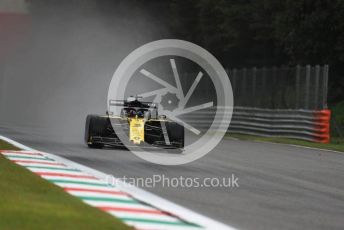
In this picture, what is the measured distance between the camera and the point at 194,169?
42.7ft

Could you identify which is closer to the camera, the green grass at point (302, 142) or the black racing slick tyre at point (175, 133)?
the black racing slick tyre at point (175, 133)

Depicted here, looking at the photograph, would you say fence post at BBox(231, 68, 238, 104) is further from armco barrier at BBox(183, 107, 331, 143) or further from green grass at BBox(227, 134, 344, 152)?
green grass at BBox(227, 134, 344, 152)

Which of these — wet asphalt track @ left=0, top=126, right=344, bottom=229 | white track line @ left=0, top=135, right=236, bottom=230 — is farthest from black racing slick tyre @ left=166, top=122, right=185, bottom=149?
white track line @ left=0, top=135, right=236, bottom=230

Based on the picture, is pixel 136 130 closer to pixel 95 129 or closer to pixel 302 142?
pixel 95 129

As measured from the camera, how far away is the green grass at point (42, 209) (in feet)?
22.7

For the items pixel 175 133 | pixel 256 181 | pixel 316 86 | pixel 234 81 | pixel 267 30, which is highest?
pixel 267 30

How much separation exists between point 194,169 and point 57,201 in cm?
490

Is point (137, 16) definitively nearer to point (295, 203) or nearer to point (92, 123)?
point (92, 123)

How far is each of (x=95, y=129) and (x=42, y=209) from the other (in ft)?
27.4

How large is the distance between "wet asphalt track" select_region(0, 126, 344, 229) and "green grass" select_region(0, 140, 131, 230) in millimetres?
1219

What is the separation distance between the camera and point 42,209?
7.68m

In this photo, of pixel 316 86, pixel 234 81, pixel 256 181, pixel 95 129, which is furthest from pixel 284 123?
pixel 256 181

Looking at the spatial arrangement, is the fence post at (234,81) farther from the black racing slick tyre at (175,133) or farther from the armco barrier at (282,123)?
the black racing slick tyre at (175,133)

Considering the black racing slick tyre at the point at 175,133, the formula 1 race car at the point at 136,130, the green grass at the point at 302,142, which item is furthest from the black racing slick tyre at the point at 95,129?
the green grass at the point at 302,142
